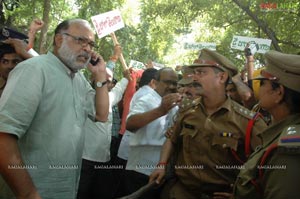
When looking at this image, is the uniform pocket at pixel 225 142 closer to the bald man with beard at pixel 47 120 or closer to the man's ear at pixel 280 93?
the man's ear at pixel 280 93

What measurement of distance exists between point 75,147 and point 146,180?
1.38m

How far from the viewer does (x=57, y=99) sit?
2156 millimetres

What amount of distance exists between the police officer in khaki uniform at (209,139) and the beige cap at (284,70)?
585mm

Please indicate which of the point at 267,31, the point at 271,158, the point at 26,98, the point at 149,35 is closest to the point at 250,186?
the point at 271,158

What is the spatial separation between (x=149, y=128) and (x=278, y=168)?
1881mm

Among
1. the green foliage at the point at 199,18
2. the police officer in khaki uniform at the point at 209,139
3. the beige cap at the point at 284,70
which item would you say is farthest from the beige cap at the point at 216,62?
the green foliage at the point at 199,18

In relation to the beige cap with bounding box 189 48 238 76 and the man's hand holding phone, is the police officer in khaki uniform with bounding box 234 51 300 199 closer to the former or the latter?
the beige cap with bounding box 189 48 238 76

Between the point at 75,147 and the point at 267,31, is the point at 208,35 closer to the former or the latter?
the point at 267,31

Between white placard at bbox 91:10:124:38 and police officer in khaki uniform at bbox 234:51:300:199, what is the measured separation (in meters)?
3.81

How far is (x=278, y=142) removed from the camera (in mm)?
1810

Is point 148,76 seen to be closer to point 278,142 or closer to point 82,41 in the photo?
point 82,41

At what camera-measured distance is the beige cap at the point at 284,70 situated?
6.63 ft

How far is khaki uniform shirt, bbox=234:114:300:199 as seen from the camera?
5.74ft

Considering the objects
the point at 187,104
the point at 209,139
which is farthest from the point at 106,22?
the point at 209,139
